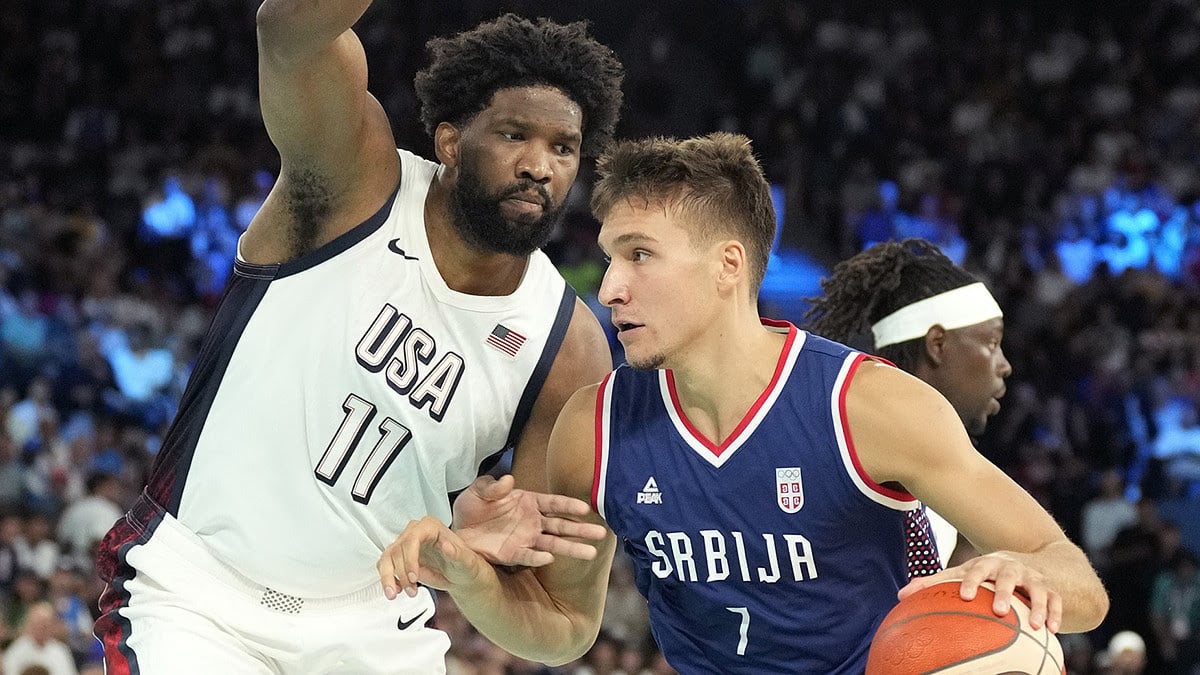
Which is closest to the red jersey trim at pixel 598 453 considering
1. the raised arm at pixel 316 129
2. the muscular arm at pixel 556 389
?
the muscular arm at pixel 556 389

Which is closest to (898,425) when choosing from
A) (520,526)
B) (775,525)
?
(775,525)

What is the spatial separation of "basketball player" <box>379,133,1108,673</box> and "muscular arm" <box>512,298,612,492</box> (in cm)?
34

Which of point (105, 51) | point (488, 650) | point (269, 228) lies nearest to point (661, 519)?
point (269, 228)

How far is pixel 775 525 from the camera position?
3.71 m

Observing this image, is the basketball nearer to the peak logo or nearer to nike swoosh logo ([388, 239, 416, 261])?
the peak logo

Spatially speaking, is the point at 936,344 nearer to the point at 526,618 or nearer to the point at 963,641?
the point at 526,618

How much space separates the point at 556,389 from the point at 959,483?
1339 millimetres

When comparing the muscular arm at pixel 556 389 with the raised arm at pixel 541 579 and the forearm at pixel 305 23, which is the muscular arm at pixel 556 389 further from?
the forearm at pixel 305 23

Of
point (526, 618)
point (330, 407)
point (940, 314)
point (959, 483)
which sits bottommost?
point (526, 618)

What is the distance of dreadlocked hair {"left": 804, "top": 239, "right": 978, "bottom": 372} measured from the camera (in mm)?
5273

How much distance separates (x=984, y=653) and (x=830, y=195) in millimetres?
13749

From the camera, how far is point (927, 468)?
3529mm

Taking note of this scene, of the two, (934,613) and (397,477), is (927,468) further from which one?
(397,477)

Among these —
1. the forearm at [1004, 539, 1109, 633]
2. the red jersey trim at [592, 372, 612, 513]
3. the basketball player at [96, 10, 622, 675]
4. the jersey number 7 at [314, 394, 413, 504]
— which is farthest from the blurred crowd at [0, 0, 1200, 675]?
the forearm at [1004, 539, 1109, 633]
